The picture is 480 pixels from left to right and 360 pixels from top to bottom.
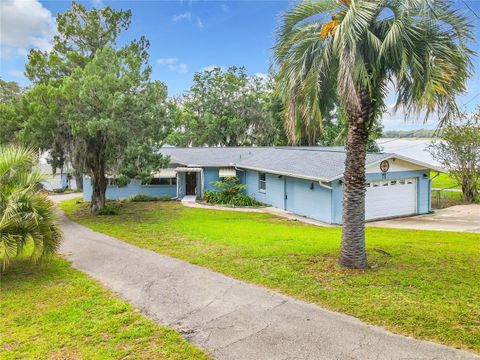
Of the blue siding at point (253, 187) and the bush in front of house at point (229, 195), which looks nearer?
the bush in front of house at point (229, 195)

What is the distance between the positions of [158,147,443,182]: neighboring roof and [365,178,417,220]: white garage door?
1.25m

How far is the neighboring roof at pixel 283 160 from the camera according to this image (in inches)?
692

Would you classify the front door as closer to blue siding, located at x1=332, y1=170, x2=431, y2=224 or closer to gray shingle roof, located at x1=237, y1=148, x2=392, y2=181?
gray shingle roof, located at x1=237, y1=148, x2=392, y2=181

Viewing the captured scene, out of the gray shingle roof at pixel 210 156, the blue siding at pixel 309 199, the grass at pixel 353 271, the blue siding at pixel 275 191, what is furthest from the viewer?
the gray shingle roof at pixel 210 156

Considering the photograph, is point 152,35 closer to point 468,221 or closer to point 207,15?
point 207,15

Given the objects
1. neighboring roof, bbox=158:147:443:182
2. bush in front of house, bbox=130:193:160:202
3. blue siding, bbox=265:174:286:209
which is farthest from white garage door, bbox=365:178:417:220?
bush in front of house, bbox=130:193:160:202

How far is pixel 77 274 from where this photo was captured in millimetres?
9055

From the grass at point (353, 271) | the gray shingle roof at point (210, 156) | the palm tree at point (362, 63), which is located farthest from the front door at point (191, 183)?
the palm tree at point (362, 63)

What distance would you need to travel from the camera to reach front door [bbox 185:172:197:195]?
86.4 ft

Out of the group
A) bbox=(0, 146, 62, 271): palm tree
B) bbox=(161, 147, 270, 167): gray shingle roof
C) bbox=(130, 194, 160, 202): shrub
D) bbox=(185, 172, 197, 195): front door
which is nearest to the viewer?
bbox=(0, 146, 62, 271): palm tree

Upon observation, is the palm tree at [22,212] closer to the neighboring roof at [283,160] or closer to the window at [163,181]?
the neighboring roof at [283,160]

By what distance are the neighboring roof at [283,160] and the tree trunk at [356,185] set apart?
775 centimetres

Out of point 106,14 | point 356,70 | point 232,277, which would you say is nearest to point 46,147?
point 106,14

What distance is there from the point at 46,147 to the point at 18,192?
10.2 meters
